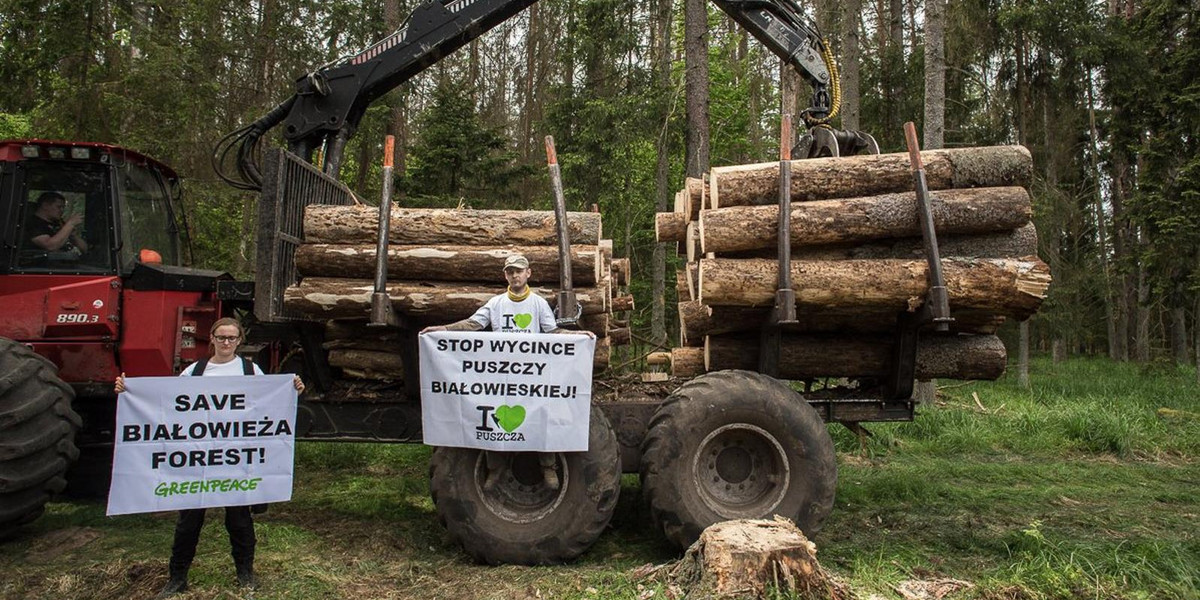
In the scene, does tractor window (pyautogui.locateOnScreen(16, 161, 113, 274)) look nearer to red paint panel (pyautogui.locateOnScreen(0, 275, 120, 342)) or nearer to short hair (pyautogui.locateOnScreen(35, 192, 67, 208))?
short hair (pyautogui.locateOnScreen(35, 192, 67, 208))

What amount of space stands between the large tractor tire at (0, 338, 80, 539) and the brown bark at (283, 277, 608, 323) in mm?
1691

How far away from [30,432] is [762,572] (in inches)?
194

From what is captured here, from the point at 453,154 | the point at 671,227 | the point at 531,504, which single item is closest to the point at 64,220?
the point at 531,504

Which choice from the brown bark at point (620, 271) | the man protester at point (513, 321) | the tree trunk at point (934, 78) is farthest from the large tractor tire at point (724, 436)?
the tree trunk at point (934, 78)

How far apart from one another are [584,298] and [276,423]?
2282mm

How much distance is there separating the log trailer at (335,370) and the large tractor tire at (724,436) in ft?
0.05

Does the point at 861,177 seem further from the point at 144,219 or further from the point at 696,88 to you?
the point at 696,88

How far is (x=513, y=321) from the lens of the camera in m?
5.28

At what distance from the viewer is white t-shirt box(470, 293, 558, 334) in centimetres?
526

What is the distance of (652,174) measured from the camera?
2353 cm

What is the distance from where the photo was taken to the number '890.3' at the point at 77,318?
603 centimetres

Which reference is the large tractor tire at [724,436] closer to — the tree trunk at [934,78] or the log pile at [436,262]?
the log pile at [436,262]

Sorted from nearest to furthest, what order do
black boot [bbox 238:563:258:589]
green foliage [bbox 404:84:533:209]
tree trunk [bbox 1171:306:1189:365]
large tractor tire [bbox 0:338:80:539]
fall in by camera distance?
1. black boot [bbox 238:563:258:589]
2. large tractor tire [bbox 0:338:80:539]
3. green foliage [bbox 404:84:533:209]
4. tree trunk [bbox 1171:306:1189:365]

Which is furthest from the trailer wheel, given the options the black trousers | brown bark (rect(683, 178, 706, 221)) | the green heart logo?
brown bark (rect(683, 178, 706, 221))
